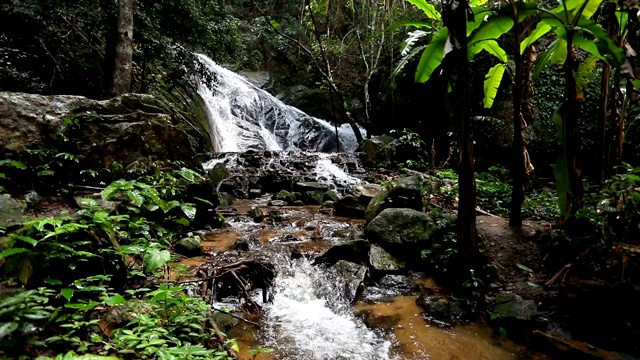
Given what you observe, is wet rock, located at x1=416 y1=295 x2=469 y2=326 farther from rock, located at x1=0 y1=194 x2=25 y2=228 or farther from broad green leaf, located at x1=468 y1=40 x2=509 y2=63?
rock, located at x1=0 y1=194 x2=25 y2=228

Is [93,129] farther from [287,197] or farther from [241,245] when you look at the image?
[287,197]

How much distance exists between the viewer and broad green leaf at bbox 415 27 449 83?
13.1 feet

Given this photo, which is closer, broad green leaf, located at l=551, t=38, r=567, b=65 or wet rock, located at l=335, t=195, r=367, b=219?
broad green leaf, located at l=551, t=38, r=567, b=65

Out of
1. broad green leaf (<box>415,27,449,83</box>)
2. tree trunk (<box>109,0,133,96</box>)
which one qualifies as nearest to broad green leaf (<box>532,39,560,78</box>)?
broad green leaf (<box>415,27,449,83</box>)

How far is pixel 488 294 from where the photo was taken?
3820 millimetres

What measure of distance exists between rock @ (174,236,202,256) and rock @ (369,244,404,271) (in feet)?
7.48

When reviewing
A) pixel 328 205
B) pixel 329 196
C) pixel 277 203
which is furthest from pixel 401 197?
pixel 277 203

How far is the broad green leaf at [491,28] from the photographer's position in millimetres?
3770

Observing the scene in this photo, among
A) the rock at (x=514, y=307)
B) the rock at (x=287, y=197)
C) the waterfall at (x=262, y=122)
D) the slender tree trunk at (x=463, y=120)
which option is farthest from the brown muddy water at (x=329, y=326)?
the waterfall at (x=262, y=122)

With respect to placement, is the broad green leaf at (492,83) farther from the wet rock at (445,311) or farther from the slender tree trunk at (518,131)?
the wet rock at (445,311)

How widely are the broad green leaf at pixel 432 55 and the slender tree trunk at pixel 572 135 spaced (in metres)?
1.25

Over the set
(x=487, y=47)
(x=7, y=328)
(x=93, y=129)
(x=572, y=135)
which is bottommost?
(x=7, y=328)

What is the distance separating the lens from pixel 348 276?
428 cm

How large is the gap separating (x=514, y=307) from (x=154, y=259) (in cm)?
339
